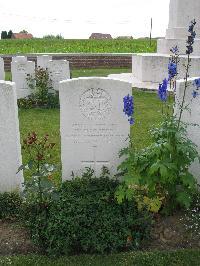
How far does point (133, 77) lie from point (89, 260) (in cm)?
1081

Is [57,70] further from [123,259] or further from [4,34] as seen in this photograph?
[4,34]

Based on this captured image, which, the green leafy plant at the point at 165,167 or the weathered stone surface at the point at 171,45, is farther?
the weathered stone surface at the point at 171,45

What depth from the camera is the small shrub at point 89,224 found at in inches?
161

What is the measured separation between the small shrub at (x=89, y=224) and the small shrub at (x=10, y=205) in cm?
22

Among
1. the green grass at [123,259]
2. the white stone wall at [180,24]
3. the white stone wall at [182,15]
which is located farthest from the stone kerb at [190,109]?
the white stone wall at [182,15]

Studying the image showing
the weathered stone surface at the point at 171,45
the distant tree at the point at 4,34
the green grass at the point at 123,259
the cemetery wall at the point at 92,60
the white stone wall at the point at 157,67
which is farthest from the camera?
the distant tree at the point at 4,34

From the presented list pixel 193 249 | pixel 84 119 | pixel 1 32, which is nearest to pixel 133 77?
pixel 84 119

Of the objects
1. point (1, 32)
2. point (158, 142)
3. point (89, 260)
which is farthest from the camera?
point (1, 32)

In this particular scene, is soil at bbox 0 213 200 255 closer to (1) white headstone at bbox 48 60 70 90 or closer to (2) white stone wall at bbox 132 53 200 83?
(1) white headstone at bbox 48 60 70 90

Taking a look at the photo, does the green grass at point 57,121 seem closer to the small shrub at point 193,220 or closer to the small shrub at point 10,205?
the small shrub at point 10,205

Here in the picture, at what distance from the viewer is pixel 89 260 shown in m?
3.98

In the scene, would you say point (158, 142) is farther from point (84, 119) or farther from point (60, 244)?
point (60, 244)

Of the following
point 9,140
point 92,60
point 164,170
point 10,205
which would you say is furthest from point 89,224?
point 92,60

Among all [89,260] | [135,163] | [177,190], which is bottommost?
[89,260]
